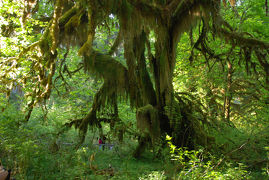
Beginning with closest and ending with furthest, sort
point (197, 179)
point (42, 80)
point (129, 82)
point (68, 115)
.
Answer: point (197, 179)
point (42, 80)
point (129, 82)
point (68, 115)

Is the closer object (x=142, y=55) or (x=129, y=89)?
(x=129, y=89)

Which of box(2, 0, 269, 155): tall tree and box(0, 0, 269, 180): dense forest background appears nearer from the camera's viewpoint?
box(0, 0, 269, 180): dense forest background

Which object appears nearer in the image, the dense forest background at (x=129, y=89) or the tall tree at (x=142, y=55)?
the dense forest background at (x=129, y=89)

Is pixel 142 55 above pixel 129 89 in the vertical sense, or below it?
above

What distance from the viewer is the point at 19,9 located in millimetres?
6941

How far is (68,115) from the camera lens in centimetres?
1176

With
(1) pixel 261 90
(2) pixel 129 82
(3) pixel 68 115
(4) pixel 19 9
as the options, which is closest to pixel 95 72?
(2) pixel 129 82

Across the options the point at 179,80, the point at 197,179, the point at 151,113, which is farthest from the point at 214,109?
the point at 197,179

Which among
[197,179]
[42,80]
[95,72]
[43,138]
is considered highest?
[95,72]

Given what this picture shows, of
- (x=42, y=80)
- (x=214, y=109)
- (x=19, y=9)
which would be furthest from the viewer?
(x=214, y=109)

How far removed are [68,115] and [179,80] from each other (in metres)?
6.07

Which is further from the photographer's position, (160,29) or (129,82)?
(129,82)

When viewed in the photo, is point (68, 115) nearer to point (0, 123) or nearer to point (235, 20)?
point (0, 123)

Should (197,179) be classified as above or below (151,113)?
below
